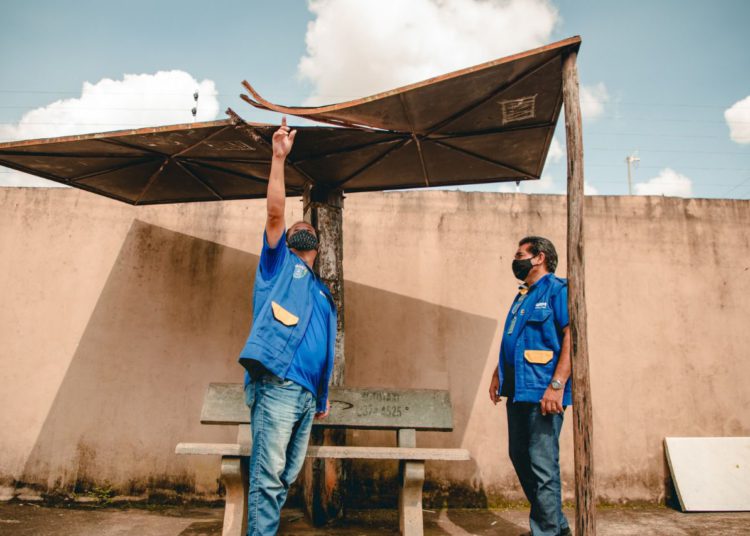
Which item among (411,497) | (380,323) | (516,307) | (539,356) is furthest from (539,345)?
(380,323)

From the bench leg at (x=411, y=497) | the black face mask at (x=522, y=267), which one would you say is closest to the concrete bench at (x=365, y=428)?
the bench leg at (x=411, y=497)

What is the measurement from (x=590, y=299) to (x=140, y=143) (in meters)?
4.28

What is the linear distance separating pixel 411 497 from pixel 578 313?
5.42ft

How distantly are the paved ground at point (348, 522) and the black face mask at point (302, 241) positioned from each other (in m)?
2.29

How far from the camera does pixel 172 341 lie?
5.20 metres

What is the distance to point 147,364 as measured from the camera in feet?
16.9

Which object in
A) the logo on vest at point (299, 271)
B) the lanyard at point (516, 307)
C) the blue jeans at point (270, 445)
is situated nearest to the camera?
the blue jeans at point (270, 445)

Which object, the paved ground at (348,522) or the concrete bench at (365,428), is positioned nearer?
the concrete bench at (365,428)

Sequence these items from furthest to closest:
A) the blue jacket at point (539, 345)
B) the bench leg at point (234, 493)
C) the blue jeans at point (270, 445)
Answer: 1. the bench leg at point (234, 493)
2. the blue jacket at point (539, 345)
3. the blue jeans at point (270, 445)

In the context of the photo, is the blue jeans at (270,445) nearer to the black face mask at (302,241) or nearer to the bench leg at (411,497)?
the black face mask at (302,241)

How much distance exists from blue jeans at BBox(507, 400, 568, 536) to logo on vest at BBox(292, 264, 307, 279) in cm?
160

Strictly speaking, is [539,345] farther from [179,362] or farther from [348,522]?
[179,362]

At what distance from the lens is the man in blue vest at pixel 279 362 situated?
2768mm

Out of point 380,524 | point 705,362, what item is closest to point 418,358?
point 380,524
